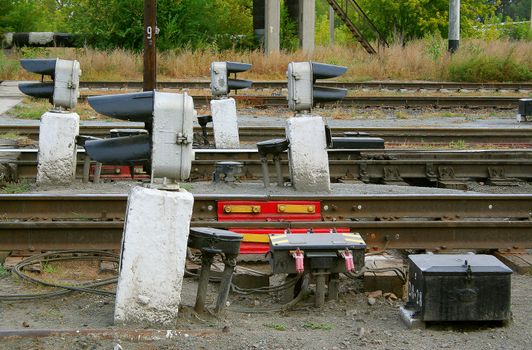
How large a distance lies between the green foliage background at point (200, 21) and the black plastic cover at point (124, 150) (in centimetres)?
2750

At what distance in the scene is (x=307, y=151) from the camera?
417 inches

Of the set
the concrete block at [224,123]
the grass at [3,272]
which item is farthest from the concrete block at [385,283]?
the concrete block at [224,123]

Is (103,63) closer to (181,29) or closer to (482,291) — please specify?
(181,29)

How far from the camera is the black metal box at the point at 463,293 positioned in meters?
6.59

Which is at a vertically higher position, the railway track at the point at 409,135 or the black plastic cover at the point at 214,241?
the railway track at the point at 409,135

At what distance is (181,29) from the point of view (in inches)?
1452

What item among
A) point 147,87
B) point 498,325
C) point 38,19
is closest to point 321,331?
point 498,325

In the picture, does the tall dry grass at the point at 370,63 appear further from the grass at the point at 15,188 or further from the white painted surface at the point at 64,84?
the white painted surface at the point at 64,84

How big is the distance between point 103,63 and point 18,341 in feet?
79.3

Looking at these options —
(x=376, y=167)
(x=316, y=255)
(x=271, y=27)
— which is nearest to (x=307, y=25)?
(x=271, y=27)

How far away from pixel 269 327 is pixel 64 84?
17.8ft

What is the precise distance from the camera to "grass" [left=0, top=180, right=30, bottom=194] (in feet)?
36.2

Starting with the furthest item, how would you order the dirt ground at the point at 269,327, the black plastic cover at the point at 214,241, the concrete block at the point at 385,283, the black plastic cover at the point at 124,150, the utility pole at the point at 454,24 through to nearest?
the utility pole at the point at 454,24, the concrete block at the point at 385,283, the black plastic cover at the point at 214,241, the black plastic cover at the point at 124,150, the dirt ground at the point at 269,327

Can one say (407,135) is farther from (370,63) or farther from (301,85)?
(370,63)
